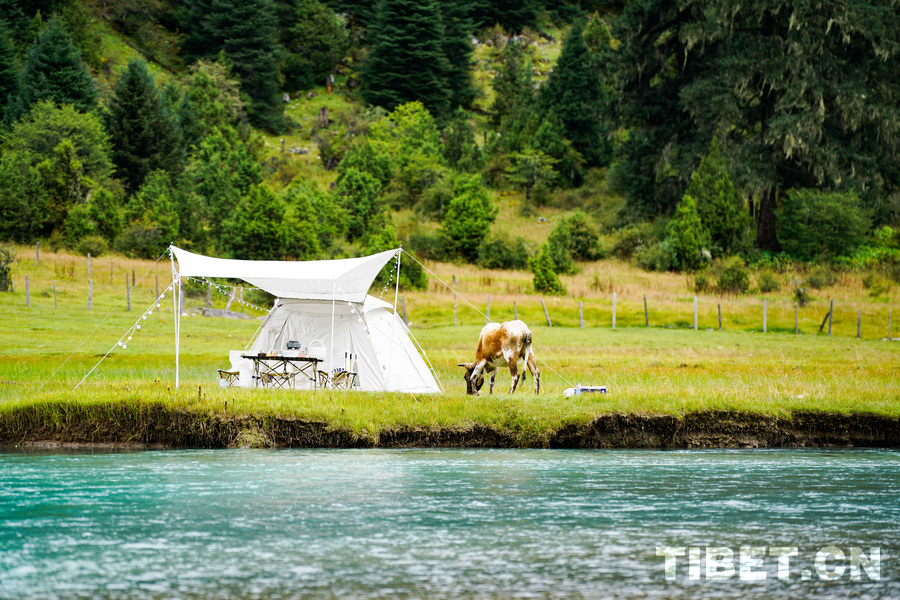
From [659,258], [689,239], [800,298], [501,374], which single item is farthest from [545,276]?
[501,374]

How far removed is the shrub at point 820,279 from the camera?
51188mm

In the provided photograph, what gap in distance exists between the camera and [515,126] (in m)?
80.2

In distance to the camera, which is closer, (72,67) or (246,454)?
(246,454)

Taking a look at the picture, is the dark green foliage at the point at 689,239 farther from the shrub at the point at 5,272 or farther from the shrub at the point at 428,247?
the shrub at the point at 5,272

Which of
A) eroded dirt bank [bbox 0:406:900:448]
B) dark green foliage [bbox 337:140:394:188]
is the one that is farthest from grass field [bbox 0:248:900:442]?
dark green foliage [bbox 337:140:394:188]

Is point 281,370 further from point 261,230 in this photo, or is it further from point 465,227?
point 465,227

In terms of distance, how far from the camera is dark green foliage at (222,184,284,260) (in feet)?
161

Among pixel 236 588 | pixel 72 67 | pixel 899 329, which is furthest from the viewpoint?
pixel 72 67

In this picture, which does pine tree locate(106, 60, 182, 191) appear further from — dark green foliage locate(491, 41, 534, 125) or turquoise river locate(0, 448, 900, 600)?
turquoise river locate(0, 448, 900, 600)

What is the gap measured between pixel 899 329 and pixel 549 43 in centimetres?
7790

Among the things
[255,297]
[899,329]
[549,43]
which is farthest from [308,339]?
[549,43]

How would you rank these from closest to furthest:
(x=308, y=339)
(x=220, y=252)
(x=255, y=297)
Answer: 1. (x=308, y=339)
2. (x=255, y=297)
3. (x=220, y=252)

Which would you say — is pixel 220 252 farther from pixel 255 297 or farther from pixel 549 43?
pixel 549 43

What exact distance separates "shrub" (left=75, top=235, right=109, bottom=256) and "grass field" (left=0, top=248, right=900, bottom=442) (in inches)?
72.8
